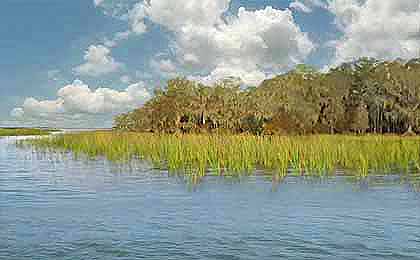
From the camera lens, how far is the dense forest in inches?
2009

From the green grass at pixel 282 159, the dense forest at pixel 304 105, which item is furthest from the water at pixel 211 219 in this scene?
the dense forest at pixel 304 105

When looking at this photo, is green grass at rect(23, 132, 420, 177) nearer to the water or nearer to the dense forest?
the water

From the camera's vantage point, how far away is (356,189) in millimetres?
12914

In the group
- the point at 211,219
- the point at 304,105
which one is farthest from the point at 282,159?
the point at 304,105

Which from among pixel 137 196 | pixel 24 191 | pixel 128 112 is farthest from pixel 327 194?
pixel 128 112

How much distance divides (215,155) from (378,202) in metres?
9.02

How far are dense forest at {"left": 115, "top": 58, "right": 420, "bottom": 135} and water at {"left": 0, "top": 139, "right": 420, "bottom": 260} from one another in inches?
1330

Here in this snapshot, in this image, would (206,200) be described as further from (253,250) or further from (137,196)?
(253,250)

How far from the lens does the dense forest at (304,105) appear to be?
51031mm

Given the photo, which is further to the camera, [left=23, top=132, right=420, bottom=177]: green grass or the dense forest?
the dense forest

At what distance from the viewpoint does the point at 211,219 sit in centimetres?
926

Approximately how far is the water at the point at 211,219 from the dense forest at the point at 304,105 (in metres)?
33.8

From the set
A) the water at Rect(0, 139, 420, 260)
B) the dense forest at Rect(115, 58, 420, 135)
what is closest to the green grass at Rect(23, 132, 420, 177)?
the water at Rect(0, 139, 420, 260)

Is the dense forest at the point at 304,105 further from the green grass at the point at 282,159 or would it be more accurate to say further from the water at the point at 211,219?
the water at the point at 211,219
